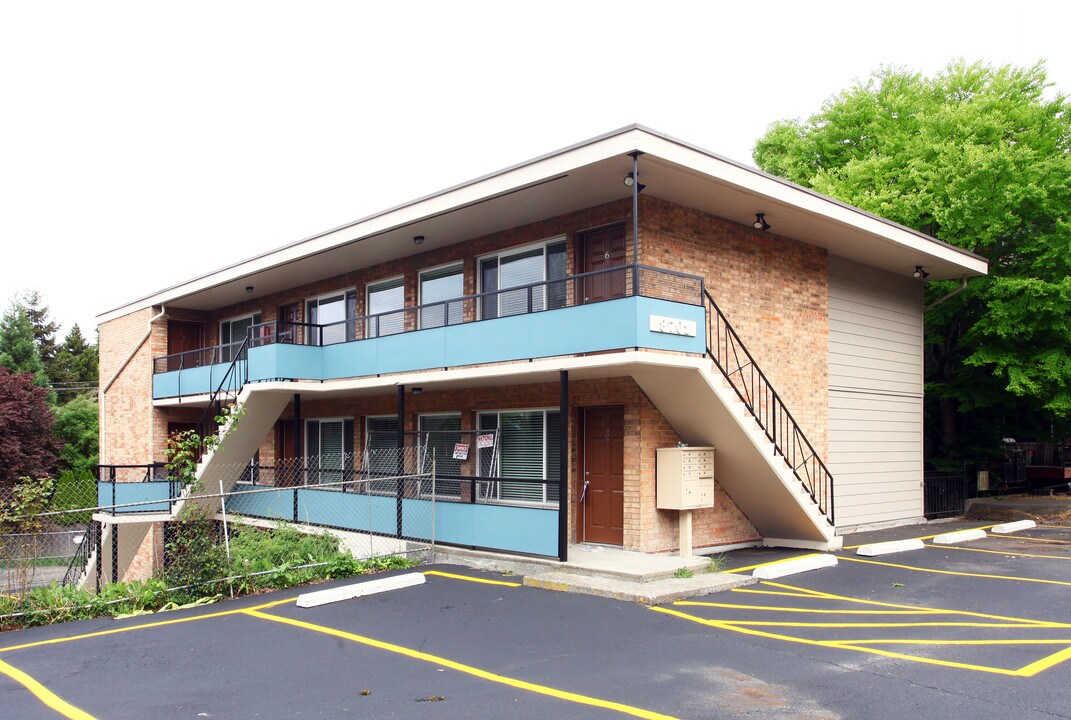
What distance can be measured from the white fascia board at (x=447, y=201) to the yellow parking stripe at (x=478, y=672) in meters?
6.70

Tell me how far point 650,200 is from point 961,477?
12.5 metres

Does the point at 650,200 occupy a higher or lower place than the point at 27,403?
higher

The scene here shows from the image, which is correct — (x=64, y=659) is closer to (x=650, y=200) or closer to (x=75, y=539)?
(x=650, y=200)

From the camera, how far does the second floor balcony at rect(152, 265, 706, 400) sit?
11.5 m

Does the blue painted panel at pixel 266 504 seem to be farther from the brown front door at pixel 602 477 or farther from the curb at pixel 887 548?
the curb at pixel 887 548

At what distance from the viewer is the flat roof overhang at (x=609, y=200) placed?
11672 mm

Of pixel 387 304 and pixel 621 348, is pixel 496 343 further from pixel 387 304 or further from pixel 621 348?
pixel 387 304

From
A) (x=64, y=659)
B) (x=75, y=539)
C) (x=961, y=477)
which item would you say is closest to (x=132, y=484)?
(x=75, y=539)

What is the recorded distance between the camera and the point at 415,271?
57.7 feet

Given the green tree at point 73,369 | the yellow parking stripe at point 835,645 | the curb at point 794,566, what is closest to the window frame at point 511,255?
the curb at point 794,566

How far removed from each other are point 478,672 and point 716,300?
27.2ft

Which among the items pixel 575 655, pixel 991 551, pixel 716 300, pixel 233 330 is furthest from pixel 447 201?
pixel 233 330

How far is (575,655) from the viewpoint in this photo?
8.02m

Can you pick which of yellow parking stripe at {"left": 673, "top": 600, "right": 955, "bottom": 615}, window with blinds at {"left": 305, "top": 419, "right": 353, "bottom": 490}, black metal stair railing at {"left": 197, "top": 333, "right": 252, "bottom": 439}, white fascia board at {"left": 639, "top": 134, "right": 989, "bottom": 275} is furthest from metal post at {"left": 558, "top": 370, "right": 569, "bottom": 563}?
black metal stair railing at {"left": 197, "top": 333, "right": 252, "bottom": 439}
